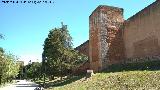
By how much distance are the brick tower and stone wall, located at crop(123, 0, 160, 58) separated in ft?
2.44

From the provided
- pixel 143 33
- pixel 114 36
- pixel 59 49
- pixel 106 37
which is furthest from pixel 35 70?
pixel 143 33

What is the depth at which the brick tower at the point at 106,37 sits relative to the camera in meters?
26.1

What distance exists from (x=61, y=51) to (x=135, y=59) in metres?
12.1

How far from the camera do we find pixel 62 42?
35.8 metres

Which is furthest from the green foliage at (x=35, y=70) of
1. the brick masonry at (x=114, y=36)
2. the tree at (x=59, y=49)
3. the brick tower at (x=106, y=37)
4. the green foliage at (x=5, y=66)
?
the brick masonry at (x=114, y=36)

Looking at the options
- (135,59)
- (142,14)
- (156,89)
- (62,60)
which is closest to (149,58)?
(135,59)

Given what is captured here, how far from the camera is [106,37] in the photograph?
26516 mm

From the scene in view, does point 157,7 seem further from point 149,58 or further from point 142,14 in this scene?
point 149,58

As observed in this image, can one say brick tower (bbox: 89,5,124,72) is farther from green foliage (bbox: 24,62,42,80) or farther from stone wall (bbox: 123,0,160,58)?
green foliage (bbox: 24,62,42,80)

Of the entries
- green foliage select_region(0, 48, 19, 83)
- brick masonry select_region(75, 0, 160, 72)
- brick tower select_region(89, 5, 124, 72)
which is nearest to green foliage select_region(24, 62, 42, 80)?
green foliage select_region(0, 48, 19, 83)

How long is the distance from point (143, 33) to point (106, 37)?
4.12m

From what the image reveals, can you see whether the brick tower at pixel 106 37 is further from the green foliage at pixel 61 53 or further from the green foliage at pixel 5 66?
the green foliage at pixel 5 66

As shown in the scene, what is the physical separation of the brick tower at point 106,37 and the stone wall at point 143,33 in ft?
2.44

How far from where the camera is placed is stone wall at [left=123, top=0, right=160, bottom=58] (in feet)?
70.6
